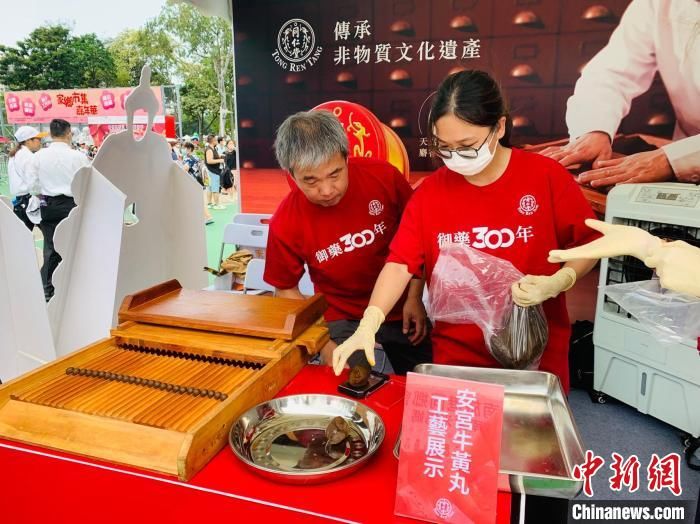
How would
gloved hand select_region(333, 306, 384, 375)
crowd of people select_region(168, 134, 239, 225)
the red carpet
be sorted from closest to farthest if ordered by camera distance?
gloved hand select_region(333, 306, 384, 375) → the red carpet → crowd of people select_region(168, 134, 239, 225)

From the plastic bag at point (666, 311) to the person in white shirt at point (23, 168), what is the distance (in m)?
5.40

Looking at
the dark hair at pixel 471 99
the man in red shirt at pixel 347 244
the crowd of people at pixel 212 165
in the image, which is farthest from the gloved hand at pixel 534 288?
the crowd of people at pixel 212 165

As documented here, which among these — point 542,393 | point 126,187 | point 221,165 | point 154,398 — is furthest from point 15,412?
point 221,165

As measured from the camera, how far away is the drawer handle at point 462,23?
145 inches

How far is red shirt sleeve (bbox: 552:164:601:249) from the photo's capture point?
4.82 ft

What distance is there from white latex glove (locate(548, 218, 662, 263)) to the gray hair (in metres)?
0.85

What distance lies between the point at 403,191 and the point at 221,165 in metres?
8.64

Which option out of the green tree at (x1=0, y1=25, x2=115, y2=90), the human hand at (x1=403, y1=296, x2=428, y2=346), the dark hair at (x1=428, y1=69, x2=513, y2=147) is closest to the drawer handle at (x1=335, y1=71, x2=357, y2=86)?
the human hand at (x1=403, y1=296, x2=428, y2=346)

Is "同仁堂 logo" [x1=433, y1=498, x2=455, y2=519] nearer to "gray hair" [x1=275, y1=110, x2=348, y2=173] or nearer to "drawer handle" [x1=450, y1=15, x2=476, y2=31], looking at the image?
"gray hair" [x1=275, y1=110, x2=348, y2=173]

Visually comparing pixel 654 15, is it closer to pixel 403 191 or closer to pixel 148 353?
pixel 403 191

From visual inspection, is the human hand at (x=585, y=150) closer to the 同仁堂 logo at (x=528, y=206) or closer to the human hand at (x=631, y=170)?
the human hand at (x=631, y=170)

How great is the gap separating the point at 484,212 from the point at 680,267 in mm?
578

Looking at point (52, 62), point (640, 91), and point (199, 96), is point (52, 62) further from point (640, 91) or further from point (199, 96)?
point (640, 91)

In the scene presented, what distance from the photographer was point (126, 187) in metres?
2.96
